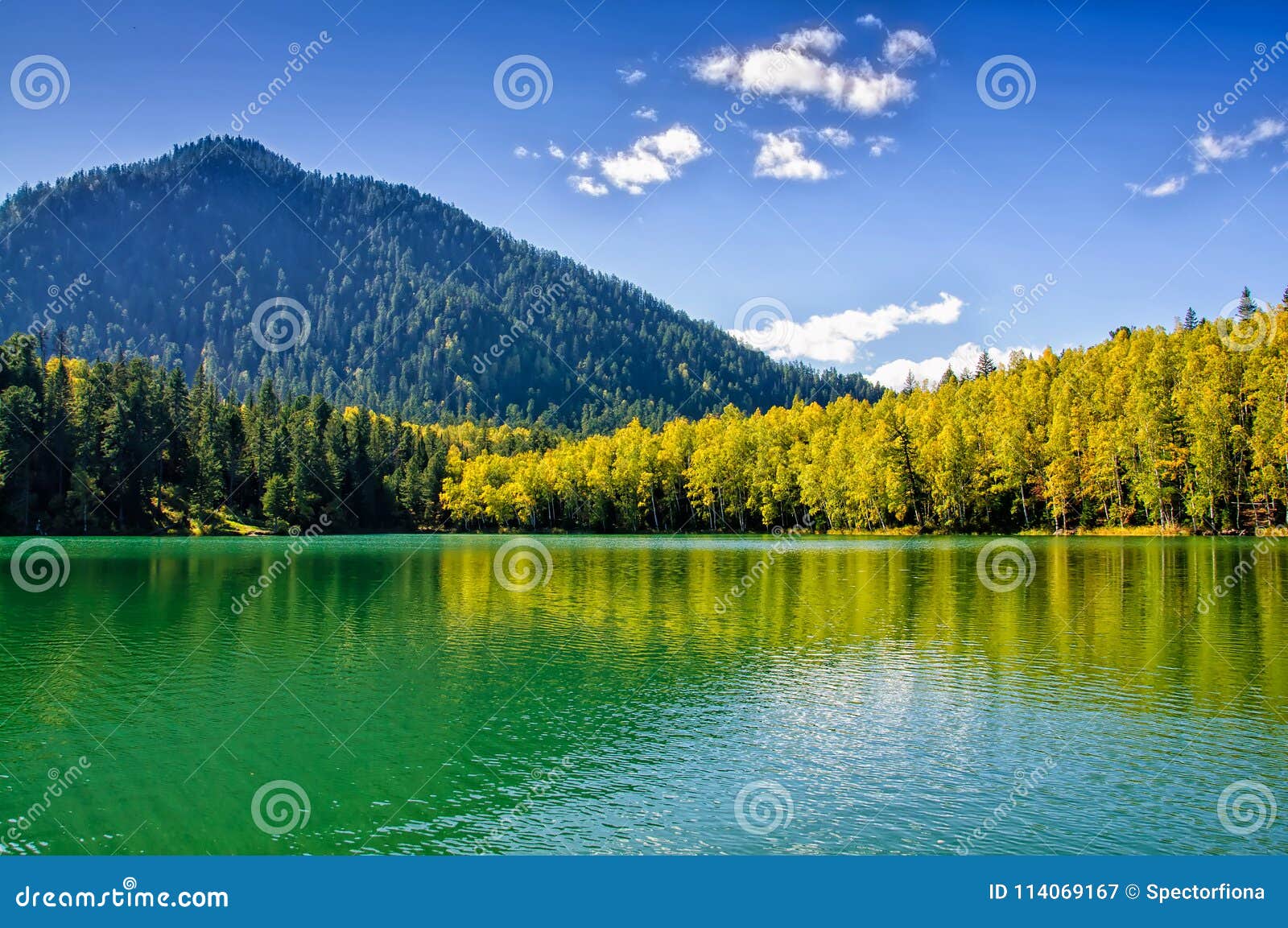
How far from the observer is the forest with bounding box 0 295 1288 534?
94.2 meters

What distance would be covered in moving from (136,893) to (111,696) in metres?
13.1

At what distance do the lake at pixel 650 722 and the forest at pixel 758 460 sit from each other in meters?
54.9

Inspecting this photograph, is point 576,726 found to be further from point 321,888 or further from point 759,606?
point 759,606

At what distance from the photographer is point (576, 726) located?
2130cm

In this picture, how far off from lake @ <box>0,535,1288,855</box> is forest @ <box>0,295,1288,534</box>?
180 ft

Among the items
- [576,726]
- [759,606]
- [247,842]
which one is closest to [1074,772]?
[576,726]

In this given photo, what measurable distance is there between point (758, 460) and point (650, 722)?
109294 mm

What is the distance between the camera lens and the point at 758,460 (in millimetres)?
129250

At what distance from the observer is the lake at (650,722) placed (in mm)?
15148

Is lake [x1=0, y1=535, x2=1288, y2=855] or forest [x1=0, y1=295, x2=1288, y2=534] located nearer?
lake [x1=0, y1=535, x2=1288, y2=855]

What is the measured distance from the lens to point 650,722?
21.7m

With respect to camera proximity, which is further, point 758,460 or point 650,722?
point 758,460

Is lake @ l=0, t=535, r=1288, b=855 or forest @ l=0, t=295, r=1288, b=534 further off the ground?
forest @ l=0, t=295, r=1288, b=534

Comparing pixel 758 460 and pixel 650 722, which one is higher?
pixel 758 460
